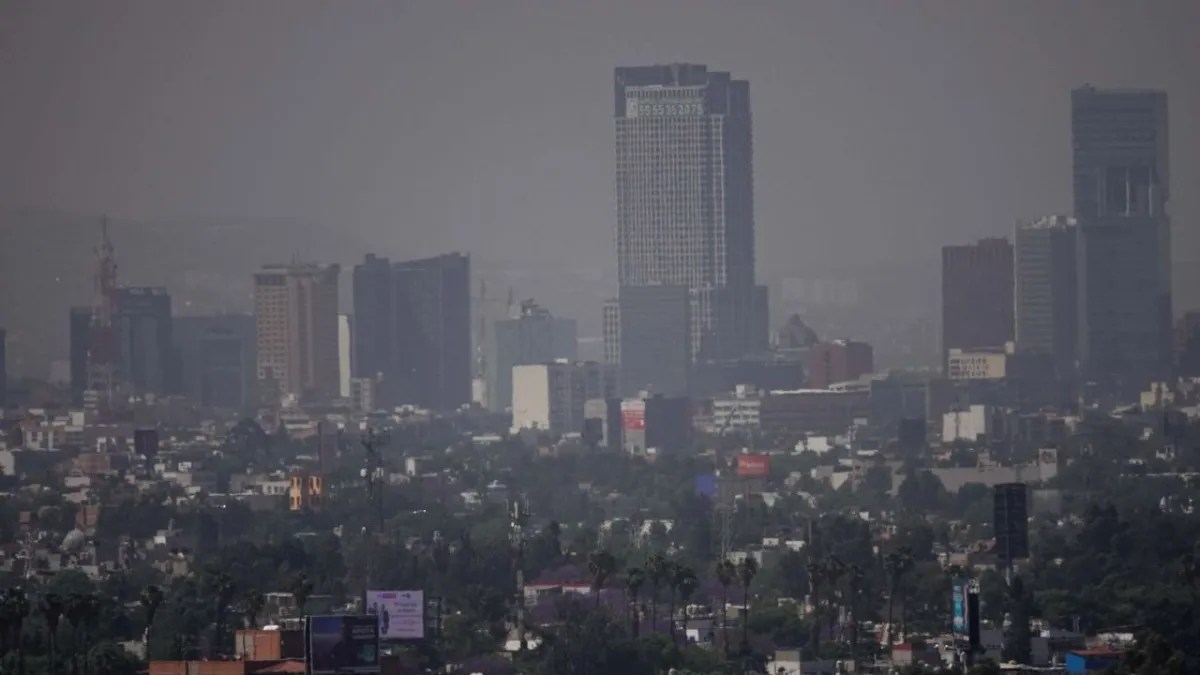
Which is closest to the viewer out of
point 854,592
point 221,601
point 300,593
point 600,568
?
point 300,593

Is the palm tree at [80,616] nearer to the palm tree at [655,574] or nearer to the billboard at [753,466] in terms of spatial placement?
the palm tree at [655,574]

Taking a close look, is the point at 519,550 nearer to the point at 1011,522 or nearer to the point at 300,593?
the point at 1011,522

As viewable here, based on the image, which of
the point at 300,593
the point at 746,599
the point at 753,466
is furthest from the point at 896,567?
the point at 753,466

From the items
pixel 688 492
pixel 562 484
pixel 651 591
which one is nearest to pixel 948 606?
pixel 651 591

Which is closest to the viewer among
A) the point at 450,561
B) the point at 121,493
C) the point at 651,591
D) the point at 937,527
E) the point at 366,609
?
the point at 366,609

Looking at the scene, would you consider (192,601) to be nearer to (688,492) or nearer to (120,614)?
(120,614)
